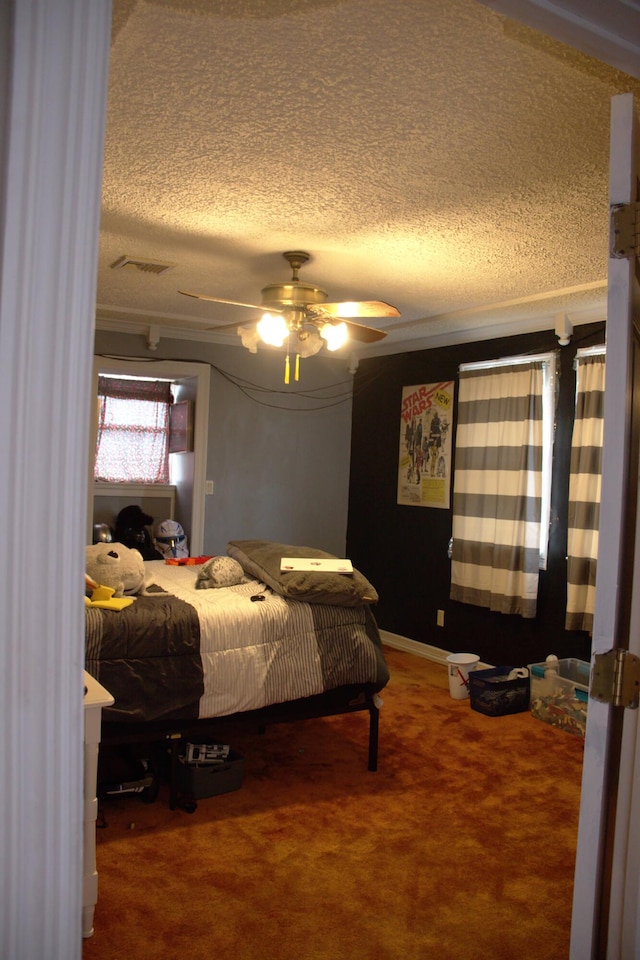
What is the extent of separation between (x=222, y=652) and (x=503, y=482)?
8.14 ft

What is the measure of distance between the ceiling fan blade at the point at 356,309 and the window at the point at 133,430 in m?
2.96

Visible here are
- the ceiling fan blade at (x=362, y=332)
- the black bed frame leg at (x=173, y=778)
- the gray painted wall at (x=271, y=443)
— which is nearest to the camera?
the black bed frame leg at (x=173, y=778)

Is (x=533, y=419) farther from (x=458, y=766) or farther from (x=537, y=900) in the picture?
(x=537, y=900)

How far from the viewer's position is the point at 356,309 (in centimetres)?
347

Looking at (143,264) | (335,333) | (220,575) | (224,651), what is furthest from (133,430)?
(224,651)

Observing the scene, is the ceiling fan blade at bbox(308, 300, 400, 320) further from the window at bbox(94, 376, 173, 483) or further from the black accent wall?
the window at bbox(94, 376, 173, 483)

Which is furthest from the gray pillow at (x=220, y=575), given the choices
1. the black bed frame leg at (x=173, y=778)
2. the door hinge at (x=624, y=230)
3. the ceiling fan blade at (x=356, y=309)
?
the door hinge at (x=624, y=230)

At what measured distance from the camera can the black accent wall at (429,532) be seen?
15.2 feet

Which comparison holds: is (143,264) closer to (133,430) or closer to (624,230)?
(133,430)

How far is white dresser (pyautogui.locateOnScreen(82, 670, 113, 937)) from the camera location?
207 centimetres

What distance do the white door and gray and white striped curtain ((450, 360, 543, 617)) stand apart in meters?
3.40

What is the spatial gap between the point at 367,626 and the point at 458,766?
0.83 meters

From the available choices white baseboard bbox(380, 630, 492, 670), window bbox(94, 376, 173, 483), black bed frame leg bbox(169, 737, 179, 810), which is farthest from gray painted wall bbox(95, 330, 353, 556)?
black bed frame leg bbox(169, 737, 179, 810)

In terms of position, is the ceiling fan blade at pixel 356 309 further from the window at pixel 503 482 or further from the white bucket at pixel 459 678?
the white bucket at pixel 459 678
